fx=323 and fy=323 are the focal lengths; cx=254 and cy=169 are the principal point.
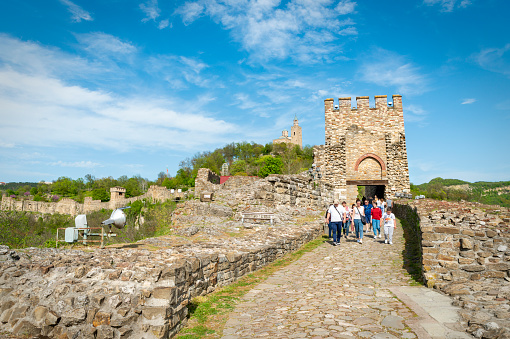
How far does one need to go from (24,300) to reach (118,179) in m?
95.3

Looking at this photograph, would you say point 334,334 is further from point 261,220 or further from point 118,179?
point 118,179

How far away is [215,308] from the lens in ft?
18.2

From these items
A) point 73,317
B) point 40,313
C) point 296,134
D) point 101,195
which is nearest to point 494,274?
point 73,317

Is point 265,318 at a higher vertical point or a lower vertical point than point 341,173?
lower

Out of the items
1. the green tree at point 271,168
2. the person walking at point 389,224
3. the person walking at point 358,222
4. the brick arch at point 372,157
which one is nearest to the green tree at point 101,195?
the green tree at point 271,168

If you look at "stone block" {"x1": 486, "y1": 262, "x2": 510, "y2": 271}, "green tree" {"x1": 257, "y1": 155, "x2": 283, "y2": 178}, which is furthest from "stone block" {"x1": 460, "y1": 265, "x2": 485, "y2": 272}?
"green tree" {"x1": 257, "y1": 155, "x2": 283, "y2": 178}

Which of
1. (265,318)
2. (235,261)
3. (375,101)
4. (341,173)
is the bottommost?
(265,318)

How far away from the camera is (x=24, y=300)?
4117 millimetres

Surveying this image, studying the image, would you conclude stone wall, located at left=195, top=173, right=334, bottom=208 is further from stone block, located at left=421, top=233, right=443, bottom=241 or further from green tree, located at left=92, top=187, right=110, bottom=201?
green tree, located at left=92, top=187, right=110, bottom=201

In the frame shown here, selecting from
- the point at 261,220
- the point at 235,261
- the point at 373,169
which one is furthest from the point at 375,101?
the point at 235,261

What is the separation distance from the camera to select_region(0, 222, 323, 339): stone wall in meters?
4.02

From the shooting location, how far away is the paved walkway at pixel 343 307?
4.36 metres

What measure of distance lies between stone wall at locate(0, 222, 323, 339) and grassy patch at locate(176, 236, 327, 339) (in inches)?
8.5

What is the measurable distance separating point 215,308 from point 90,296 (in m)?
2.12
